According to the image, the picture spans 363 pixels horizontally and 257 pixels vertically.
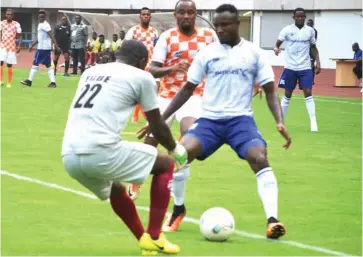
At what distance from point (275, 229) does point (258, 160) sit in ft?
2.14

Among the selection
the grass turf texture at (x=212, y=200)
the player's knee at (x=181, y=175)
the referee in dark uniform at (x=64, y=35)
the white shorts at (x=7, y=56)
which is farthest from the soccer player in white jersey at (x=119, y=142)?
the referee in dark uniform at (x=64, y=35)

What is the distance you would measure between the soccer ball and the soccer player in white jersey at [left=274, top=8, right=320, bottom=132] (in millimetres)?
10572

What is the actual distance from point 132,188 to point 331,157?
537 cm

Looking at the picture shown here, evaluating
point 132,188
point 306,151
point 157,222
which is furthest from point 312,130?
point 157,222

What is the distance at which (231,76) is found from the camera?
967 centimetres

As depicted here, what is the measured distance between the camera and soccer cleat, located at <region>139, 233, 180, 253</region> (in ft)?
27.8

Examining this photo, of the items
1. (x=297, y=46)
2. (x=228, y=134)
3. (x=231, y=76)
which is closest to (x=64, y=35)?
(x=297, y=46)

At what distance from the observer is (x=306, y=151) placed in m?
16.8

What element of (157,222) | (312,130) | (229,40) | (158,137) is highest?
(229,40)

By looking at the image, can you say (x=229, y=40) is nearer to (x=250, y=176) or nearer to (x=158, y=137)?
(x=158, y=137)

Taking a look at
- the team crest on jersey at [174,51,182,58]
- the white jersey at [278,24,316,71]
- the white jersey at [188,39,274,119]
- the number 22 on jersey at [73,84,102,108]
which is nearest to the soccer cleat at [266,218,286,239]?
the white jersey at [188,39,274,119]

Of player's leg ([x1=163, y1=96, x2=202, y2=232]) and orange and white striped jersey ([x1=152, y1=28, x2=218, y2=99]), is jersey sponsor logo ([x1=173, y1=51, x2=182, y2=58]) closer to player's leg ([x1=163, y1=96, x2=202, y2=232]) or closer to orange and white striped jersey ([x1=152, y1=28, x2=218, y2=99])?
orange and white striped jersey ([x1=152, y1=28, x2=218, y2=99])

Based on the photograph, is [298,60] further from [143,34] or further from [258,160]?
[258,160]

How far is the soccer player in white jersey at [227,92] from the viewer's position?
9.58 meters
